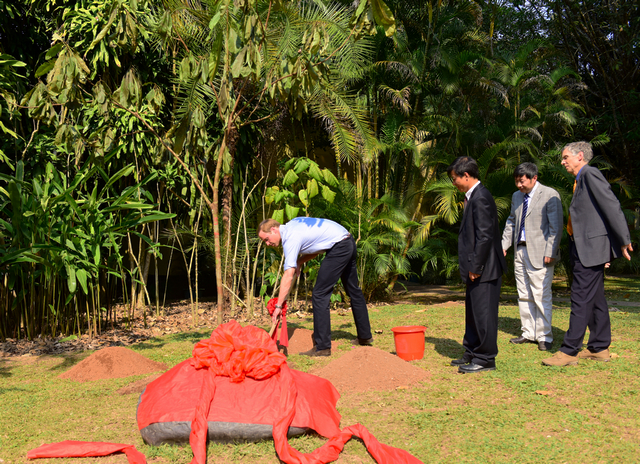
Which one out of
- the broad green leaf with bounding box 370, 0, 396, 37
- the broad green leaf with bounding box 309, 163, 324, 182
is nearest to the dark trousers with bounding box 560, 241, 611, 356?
the broad green leaf with bounding box 370, 0, 396, 37

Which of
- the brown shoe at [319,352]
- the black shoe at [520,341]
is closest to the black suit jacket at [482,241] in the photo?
the black shoe at [520,341]

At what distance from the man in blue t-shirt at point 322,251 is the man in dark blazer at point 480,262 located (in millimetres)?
1169

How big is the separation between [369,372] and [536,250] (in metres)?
2.31

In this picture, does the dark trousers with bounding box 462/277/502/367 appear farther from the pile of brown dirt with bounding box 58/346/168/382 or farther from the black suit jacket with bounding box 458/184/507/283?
the pile of brown dirt with bounding box 58/346/168/382

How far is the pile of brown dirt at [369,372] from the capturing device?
13.4 ft

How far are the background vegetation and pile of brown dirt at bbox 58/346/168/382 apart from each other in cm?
90

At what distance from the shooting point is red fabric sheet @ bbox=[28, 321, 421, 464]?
288 cm

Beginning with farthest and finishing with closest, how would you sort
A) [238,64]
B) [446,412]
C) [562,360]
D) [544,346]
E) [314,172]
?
[314,172]
[544,346]
[562,360]
[238,64]
[446,412]

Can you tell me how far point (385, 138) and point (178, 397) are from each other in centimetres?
633

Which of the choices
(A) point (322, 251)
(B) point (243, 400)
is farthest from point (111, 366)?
(A) point (322, 251)

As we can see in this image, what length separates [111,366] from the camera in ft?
15.2


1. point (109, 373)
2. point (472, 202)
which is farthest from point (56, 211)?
Result: point (472, 202)

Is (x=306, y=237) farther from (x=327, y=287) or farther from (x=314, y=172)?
(x=314, y=172)

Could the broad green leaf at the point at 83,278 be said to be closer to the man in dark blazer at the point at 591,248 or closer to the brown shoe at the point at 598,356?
the man in dark blazer at the point at 591,248
